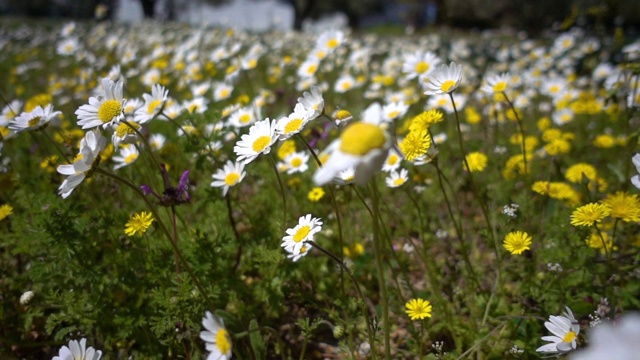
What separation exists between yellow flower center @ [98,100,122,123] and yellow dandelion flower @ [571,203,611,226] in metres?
1.63

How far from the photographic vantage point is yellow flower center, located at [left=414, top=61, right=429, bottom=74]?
245cm

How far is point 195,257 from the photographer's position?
67.2 inches

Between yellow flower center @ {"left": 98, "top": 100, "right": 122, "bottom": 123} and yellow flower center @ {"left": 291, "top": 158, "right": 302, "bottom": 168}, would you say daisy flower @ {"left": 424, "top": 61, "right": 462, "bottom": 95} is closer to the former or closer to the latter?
yellow flower center @ {"left": 291, "top": 158, "right": 302, "bottom": 168}

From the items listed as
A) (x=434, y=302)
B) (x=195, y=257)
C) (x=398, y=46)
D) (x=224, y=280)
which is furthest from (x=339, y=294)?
(x=398, y=46)

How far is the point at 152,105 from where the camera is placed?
2072mm

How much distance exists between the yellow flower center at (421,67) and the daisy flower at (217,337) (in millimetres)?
1860

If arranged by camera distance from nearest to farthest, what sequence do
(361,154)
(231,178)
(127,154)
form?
(361,154) < (231,178) < (127,154)

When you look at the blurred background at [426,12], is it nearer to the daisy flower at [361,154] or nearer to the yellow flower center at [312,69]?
the yellow flower center at [312,69]

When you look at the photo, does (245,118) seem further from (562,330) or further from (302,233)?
(562,330)

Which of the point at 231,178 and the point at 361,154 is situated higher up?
the point at 361,154

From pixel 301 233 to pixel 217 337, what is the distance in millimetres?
512

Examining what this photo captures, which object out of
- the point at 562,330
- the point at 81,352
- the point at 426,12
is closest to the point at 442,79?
the point at 562,330

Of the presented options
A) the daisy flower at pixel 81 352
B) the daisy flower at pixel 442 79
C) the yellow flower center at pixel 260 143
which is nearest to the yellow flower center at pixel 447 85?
the daisy flower at pixel 442 79

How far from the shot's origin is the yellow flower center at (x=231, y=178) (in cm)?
182
